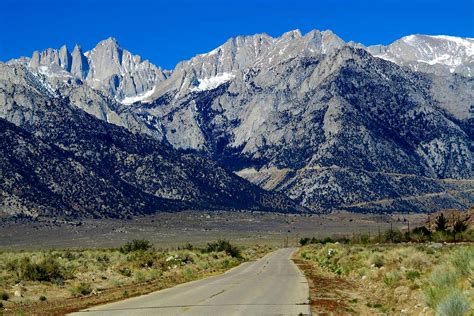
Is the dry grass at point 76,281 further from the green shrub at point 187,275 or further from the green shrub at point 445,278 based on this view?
the green shrub at point 445,278

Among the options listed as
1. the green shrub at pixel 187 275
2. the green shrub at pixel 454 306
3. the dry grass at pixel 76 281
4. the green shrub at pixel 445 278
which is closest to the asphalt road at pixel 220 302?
the dry grass at pixel 76 281

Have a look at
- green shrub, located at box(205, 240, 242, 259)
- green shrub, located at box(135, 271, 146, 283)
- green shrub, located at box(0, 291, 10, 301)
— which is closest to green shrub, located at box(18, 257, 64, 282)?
green shrub, located at box(135, 271, 146, 283)

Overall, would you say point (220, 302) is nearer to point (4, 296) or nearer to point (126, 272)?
point (4, 296)

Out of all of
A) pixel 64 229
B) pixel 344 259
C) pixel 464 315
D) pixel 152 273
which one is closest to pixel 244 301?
pixel 464 315

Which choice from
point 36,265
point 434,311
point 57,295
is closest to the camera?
point 434,311

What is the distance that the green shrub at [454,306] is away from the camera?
18.0m

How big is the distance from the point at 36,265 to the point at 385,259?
913 inches

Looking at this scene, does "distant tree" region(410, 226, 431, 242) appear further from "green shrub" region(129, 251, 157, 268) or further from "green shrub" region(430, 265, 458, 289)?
"green shrub" region(430, 265, 458, 289)

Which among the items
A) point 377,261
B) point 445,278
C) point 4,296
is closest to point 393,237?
point 377,261

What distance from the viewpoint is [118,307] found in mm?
26500

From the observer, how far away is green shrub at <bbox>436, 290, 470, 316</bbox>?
17969 mm

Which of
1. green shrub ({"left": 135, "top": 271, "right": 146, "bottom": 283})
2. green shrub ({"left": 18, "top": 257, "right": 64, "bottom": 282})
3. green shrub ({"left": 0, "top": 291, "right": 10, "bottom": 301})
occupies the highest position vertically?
green shrub ({"left": 18, "top": 257, "right": 64, "bottom": 282})

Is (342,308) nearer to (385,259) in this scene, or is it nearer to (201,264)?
(385,259)

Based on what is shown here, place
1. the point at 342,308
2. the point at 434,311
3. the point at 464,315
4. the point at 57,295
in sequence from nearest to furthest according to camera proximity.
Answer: the point at 464,315 < the point at 434,311 < the point at 342,308 < the point at 57,295
